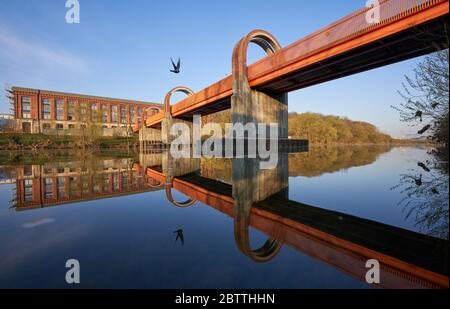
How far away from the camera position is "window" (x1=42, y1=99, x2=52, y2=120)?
59719 mm

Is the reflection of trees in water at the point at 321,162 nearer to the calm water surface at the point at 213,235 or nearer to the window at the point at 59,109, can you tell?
the calm water surface at the point at 213,235

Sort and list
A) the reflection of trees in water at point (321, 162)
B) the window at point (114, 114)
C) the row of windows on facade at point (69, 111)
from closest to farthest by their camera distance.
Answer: the reflection of trees in water at point (321, 162) < the row of windows on facade at point (69, 111) < the window at point (114, 114)

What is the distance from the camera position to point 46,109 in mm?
60250

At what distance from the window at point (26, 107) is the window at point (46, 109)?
290cm

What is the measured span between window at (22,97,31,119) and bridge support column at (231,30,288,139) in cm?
6612

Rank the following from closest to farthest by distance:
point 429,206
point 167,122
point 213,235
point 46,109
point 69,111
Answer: point 213,235
point 429,206
point 167,122
point 46,109
point 69,111

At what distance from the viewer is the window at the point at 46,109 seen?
59.7 metres

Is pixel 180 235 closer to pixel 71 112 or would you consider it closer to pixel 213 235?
pixel 213 235

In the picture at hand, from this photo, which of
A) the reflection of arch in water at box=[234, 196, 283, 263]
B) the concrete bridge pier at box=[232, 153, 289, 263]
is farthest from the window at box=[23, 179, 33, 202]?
the reflection of arch in water at box=[234, 196, 283, 263]

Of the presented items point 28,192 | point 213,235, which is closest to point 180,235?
point 213,235

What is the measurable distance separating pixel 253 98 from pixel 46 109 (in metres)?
67.6

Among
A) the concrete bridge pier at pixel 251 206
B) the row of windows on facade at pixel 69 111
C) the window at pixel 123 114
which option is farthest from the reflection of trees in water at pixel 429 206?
the window at pixel 123 114

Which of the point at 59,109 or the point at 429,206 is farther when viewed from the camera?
the point at 59,109
